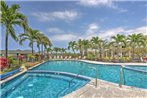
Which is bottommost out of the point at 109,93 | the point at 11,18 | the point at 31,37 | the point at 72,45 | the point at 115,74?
the point at 115,74

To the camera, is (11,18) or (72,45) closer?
(11,18)

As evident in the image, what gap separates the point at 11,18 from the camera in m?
18.2

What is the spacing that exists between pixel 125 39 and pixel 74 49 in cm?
3034

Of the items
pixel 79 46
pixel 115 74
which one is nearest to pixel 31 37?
pixel 115 74

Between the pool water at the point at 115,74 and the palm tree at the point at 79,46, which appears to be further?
the palm tree at the point at 79,46

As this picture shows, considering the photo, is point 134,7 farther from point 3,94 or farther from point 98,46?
point 98,46

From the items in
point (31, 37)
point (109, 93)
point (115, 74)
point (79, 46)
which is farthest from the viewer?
point (79, 46)

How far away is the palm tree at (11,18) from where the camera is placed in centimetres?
1762

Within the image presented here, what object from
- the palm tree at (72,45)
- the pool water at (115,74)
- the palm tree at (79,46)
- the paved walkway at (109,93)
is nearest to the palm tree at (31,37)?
the pool water at (115,74)

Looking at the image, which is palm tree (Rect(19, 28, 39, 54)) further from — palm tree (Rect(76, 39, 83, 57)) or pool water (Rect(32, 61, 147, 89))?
palm tree (Rect(76, 39, 83, 57))

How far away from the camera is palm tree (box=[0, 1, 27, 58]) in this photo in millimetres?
17625

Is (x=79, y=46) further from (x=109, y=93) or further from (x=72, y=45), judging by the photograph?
(x=109, y=93)

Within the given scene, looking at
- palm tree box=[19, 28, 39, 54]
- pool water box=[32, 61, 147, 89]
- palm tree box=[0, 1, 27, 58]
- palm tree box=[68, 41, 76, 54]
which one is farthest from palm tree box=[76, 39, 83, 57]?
palm tree box=[0, 1, 27, 58]

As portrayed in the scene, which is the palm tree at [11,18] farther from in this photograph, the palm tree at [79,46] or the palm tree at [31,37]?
the palm tree at [79,46]
